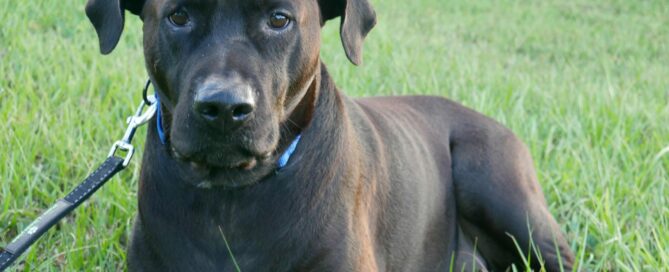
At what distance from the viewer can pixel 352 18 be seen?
2.76 meters

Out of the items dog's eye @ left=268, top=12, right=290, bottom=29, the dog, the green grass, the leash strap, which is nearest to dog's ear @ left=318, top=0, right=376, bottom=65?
the dog

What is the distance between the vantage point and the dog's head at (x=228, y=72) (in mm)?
2195

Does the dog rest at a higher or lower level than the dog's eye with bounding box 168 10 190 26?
lower

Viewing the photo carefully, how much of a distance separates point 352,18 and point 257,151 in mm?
682

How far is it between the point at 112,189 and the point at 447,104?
4.84 feet

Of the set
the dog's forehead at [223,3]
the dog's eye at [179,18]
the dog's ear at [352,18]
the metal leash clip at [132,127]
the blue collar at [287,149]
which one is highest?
the dog's forehead at [223,3]

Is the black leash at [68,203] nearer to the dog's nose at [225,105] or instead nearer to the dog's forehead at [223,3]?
the dog's forehead at [223,3]

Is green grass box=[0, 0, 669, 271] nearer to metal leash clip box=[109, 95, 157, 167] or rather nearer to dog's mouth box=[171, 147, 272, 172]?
metal leash clip box=[109, 95, 157, 167]

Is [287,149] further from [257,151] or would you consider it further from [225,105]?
[225,105]

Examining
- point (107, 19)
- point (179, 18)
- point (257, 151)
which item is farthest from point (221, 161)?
point (107, 19)

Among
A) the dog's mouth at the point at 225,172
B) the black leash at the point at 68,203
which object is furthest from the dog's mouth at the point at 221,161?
the black leash at the point at 68,203

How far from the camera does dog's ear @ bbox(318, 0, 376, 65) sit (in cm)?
274

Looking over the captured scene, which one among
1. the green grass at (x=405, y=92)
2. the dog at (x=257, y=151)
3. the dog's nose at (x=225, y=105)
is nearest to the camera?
the dog's nose at (x=225, y=105)

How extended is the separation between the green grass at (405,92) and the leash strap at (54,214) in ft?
0.94
